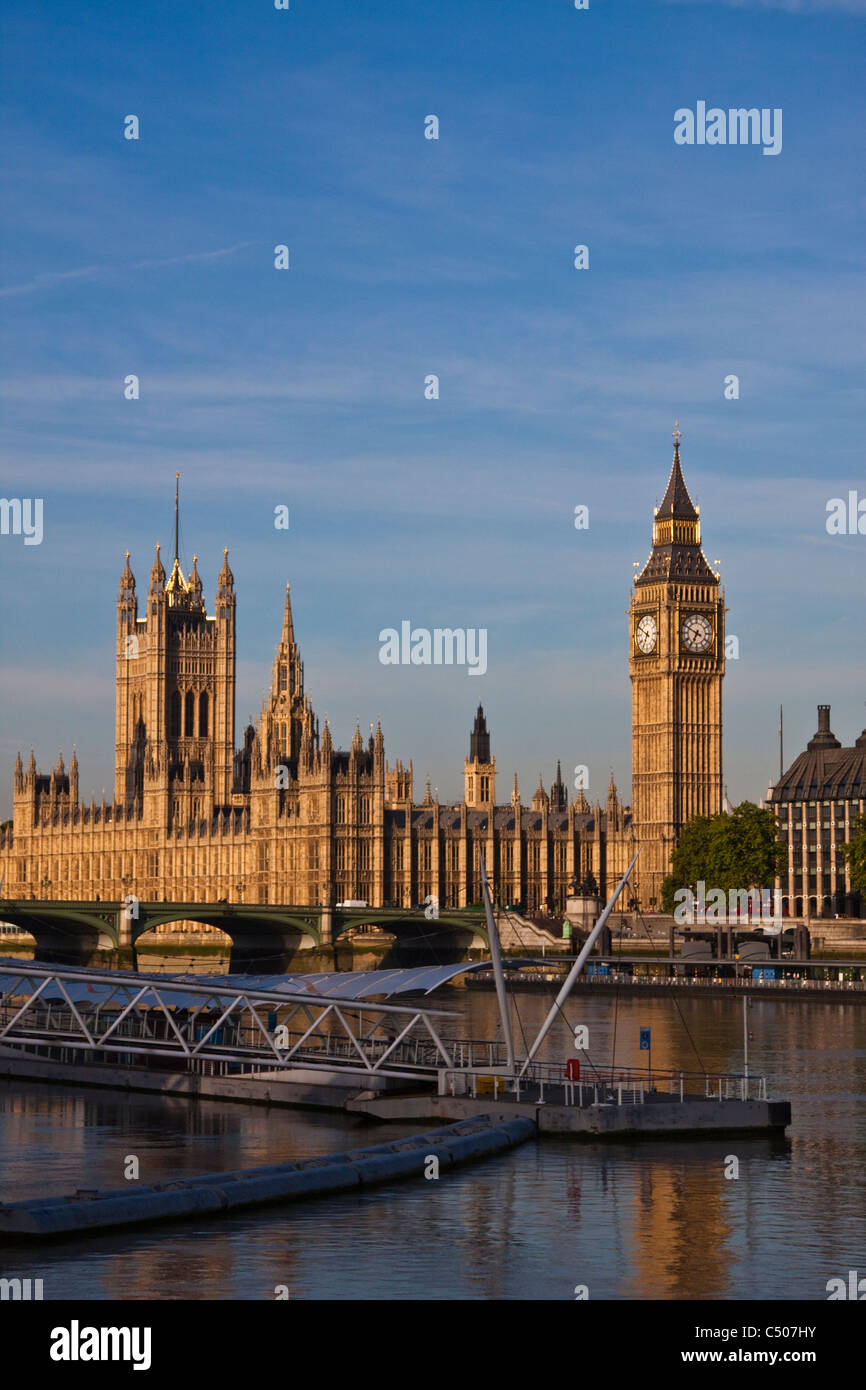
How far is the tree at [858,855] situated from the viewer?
12275 cm

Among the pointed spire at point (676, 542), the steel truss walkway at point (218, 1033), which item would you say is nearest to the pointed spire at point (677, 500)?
the pointed spire at point (676, 542)

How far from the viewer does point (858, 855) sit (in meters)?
124

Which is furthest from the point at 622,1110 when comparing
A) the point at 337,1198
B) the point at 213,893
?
the point at 213,893

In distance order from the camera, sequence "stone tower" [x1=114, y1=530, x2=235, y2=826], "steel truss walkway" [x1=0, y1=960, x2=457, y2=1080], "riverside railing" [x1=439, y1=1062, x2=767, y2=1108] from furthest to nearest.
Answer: "stone tower" [x1=114, y1=530, x2=235, y2=826], "steel truss walkway" [x1=0, y1=960, x2=457, y2=1080], "riverside railing" [x1=439, y1=1062, x2=767, y2=1108]

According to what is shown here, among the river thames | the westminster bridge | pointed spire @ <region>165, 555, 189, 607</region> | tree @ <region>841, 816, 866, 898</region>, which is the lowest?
the river thames

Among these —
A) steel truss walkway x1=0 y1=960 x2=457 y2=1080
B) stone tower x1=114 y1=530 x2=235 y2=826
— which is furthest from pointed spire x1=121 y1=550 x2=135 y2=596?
steel truss walkway x1=0 y1=960 x2=457 y2=1080

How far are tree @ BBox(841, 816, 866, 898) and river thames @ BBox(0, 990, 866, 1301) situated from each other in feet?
221

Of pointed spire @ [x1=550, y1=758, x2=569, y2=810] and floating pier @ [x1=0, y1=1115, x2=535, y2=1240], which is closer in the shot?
floating pier @ [x1=0, y1=1115, x2=535, y2=1240]

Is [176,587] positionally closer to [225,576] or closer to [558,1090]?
[225,576]

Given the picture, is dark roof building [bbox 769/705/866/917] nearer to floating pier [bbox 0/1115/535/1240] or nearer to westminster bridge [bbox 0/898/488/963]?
westminster bridge [bbox 0/898/488/963]

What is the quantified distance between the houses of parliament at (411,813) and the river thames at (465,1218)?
3715 inches

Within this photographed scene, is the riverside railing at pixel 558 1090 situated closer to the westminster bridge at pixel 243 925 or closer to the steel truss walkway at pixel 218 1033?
the steel truss walkway at pixel 218 1033

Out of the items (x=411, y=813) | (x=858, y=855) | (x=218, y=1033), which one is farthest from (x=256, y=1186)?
(x=411, y=813)

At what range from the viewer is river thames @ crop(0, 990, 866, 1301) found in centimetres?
2966
